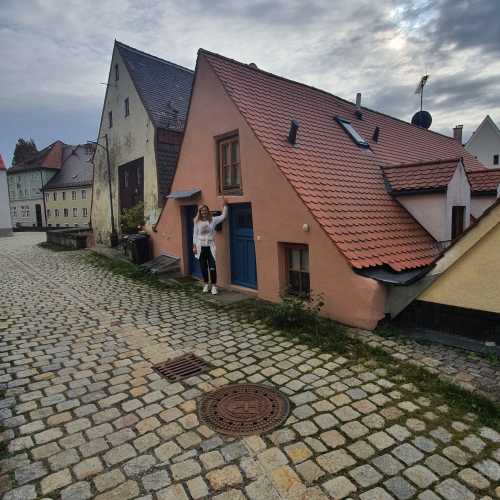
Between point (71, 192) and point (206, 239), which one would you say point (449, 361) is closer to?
point (206, 239)

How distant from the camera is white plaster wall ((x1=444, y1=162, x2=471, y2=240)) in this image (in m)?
7.72

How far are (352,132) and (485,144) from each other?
110ft

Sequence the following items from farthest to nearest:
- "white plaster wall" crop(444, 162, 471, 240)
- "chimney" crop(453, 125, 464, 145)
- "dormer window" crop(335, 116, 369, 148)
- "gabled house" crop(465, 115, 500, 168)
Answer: "gabled house" crop(465, 115, 500, 168)
"chimney" crop(453, 125, 464, 145)
"dormer window" crop(335, 116, 369, 148)
"white plaster wall" crop(444, 162, 471, 240)

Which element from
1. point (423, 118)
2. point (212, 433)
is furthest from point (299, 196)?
point (423, 118)

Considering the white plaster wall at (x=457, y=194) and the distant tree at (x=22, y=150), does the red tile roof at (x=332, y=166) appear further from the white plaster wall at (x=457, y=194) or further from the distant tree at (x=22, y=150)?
the distant tree at (x=22, y=150)

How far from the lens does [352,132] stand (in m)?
10.6

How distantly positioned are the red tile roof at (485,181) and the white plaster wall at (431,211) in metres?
2.53

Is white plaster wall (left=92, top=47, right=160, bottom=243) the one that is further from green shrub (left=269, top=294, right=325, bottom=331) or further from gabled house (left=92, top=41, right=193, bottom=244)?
green shrub (left=269, top=294, right=325, bottom=331)

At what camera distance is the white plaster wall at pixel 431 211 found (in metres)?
7.73

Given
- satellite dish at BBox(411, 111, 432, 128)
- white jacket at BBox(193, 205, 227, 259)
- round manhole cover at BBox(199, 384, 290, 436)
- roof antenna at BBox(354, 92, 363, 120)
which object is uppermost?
satellite dish at BBox(411, 111, 432, 128)

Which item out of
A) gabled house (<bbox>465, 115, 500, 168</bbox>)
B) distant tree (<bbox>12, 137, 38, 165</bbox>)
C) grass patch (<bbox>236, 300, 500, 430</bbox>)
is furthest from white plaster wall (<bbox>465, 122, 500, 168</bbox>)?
distant tree (<bbox>12, 137, 38, 165</bbox>)

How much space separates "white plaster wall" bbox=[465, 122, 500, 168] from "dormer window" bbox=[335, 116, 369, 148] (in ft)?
105

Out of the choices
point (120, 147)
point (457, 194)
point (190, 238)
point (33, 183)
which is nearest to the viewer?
point (457, 194)

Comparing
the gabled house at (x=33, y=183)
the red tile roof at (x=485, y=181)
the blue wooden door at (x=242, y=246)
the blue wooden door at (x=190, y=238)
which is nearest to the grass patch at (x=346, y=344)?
the blue wooden door at (x=242, y=246)
